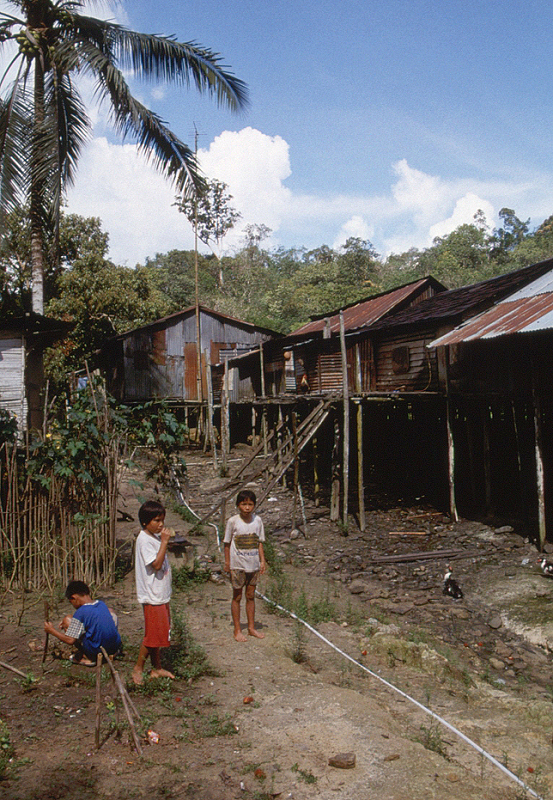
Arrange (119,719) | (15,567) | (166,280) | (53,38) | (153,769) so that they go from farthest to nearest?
(166,280)
(53,38)
(15,567)
(119,719)
(153,769)

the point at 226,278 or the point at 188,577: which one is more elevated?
the point at 226,278

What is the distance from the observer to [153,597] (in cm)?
437

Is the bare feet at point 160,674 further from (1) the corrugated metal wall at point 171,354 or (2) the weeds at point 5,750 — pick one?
(1) the corrugated metal wall at point 171,354

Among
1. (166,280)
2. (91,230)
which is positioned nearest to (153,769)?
(91,230)

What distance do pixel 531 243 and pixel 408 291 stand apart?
29.8 m

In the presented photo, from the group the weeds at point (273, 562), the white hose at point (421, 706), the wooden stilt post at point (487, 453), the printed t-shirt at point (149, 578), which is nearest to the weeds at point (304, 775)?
the white hose at point (421, 706)

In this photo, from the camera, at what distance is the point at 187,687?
448 centimetres

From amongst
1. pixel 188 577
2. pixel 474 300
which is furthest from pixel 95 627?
pixel 474 300

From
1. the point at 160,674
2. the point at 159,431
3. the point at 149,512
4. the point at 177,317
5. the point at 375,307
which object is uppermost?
the point at 177,317

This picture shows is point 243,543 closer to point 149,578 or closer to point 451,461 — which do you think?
point 149,578

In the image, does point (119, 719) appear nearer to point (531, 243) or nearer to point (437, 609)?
point (437, 609)

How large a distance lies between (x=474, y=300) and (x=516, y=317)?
3073 millimetres

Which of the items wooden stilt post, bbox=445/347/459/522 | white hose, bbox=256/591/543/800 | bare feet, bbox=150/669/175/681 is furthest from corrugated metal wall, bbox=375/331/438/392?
bare feet, bbox=150/669/175/681

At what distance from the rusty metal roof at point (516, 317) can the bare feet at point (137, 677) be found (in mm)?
7144
